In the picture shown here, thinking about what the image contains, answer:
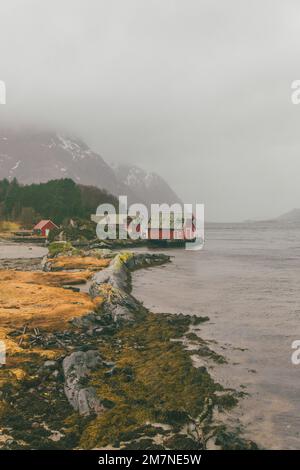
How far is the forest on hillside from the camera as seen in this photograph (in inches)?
4547

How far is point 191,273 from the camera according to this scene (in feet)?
139

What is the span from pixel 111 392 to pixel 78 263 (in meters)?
30.7

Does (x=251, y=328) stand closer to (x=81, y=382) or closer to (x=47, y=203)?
(x=81, y=382)

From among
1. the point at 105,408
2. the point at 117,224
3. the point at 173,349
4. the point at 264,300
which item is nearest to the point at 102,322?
the point at 173,349

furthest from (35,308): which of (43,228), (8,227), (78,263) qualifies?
(8,227)

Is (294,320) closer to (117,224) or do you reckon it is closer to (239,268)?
(239,268)

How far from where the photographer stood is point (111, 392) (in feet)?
42.3

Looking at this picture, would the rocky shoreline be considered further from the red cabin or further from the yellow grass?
the red cabin

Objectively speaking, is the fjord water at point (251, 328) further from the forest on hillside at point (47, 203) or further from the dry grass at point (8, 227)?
the dry grass at point (8, 227)

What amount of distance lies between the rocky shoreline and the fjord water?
0.79 m

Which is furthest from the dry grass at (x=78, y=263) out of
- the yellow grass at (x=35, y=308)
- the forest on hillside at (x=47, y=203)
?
the forest on hillside at (x=47, y=203)

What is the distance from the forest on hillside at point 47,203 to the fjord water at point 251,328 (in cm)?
→ 7560

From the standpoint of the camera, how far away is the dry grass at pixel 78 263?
40.9m

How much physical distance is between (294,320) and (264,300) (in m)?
5.34
